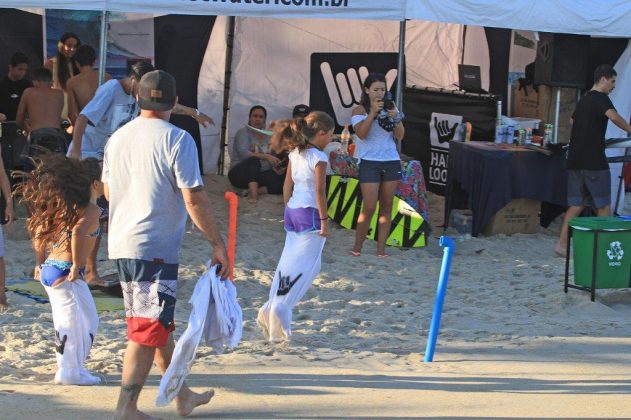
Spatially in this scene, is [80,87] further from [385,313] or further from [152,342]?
[152,342]

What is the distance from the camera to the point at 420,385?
6141 millimetres

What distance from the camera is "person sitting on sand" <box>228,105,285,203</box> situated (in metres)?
12.3

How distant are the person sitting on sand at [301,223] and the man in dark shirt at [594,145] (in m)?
4.05

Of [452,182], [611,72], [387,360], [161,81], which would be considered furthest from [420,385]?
[452,182]

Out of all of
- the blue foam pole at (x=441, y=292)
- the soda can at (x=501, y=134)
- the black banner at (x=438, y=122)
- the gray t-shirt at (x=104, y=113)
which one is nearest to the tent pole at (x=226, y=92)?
the black banner at (x=438, y=122)

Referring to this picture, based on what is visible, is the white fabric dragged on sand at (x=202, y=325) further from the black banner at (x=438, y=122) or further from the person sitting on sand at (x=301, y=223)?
the black banner at (x=438, y=122)

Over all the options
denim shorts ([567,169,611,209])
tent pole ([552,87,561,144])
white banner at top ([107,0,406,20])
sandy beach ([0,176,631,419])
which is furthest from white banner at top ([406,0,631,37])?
sandy beach ([0,176,631,419])

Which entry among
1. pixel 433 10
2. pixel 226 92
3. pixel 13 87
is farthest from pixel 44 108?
pixel 433 10

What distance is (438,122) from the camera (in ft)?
43.2

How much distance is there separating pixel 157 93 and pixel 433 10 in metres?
6.09

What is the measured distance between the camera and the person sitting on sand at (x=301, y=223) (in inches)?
278

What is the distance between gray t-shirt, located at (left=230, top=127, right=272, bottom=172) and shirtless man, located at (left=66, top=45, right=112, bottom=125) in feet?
8.07

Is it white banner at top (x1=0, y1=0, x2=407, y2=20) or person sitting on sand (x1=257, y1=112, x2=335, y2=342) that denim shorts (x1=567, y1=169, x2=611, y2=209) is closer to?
white banner at top (x1=0, y1=0, x2=407, y2=20)

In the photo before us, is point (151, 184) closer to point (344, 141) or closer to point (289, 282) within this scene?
point (289, 282)
